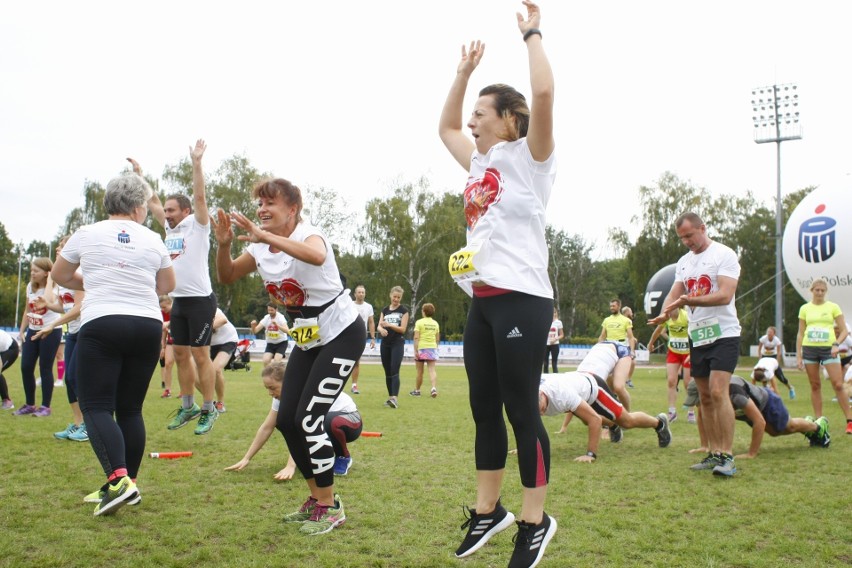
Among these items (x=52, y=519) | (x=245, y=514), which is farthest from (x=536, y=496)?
(x=52, y=519)

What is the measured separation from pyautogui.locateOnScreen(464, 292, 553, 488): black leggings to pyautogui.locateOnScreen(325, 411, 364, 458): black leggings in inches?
104

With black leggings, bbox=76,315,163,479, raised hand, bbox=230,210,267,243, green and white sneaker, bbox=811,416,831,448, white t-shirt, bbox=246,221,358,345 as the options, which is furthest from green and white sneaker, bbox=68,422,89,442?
green and white sneaker, bbox=811,416,831,448

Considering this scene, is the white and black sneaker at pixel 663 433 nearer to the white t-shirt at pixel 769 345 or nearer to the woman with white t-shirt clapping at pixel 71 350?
the woman with white t-shirt clapping at pixel 71 350

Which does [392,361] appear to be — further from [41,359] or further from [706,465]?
[706,465]

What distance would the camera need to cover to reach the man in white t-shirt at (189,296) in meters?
6.94

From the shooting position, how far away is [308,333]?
4219 mm

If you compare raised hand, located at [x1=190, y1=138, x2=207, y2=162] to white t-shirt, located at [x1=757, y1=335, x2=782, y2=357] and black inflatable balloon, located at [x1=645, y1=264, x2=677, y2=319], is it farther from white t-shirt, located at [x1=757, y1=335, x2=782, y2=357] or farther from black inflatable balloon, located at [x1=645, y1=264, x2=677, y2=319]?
black inflatable balloon, located at [x1=645, y1=264, x2=677, y2=319]

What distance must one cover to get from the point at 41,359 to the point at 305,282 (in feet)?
21.1

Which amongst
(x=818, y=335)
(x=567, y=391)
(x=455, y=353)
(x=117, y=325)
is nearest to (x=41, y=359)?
(x=117, y=325)

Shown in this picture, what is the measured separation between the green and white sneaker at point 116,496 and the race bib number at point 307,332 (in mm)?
1393

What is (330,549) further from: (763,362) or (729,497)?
(763,362)

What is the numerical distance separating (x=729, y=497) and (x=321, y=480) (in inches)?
122

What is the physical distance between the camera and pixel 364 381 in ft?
63.0

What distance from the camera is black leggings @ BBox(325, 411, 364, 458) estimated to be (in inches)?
233
